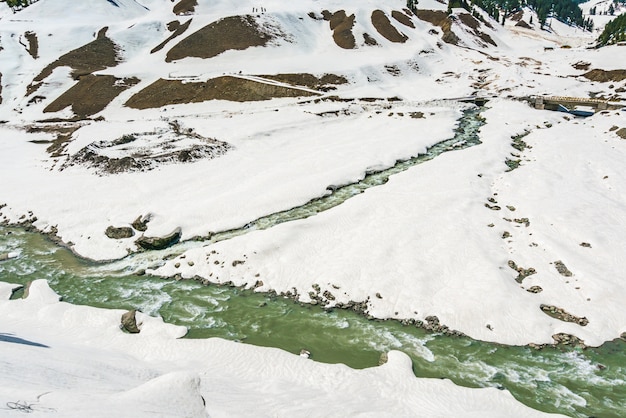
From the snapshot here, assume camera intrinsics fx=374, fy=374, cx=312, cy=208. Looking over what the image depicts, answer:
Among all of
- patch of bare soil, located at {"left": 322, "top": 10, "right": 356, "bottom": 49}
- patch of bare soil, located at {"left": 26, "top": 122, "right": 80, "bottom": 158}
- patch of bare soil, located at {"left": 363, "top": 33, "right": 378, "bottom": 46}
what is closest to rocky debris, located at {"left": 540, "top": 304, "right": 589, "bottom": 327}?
patch of bare soil, located at {"left": 26, "top": 122, "right": 80, "bottom": 158}

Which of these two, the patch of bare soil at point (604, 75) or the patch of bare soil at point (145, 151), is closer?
the patch of bare soil at point (145, 151)

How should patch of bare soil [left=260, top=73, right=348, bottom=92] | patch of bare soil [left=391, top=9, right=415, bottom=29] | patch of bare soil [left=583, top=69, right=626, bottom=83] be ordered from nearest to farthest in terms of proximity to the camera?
1. patch of bare soil [left=583, top=69, right=626, bottom=83]
2. patch of bare soil [left=260, top=73, right=348, bottom=92]
3. patch of bare soil [left=391, top=9, right=415, bottom=29]

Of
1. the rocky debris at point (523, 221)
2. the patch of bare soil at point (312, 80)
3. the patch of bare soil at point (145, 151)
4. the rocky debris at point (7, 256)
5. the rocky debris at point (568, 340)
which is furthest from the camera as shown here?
the patch of bare soil at point (312, 80)

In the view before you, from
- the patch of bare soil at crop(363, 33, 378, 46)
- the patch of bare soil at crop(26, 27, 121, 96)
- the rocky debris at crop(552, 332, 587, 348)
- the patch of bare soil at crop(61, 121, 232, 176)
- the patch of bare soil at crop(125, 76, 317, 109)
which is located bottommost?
the rocky debris at crop(552, 332, 587, 348)

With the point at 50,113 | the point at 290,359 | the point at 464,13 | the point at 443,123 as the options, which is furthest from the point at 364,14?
the point at 290,359

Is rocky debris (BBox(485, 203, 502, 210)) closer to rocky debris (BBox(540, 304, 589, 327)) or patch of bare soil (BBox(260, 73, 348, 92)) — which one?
rocky debris (BBox(540, 304, 589, 327))

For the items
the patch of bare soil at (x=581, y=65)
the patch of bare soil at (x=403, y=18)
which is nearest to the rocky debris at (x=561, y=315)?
the patch of bare soil at (x=581, y=65)

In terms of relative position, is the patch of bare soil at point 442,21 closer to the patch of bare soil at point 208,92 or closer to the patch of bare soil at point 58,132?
the patch of bare soil at point 208,92
